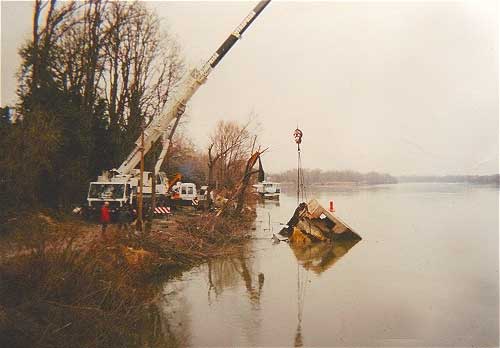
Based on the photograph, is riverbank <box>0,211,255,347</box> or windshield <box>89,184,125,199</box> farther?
windshield <box>89,184,125,199</box>

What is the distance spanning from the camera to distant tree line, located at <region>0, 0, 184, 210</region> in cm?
1625

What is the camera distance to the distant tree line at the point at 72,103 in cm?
1625

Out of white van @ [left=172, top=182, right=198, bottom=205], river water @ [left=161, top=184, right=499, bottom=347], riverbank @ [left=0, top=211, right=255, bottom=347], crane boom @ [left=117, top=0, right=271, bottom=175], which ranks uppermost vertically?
crane boom @ [left=117, top=0, right=271, bottom=175]

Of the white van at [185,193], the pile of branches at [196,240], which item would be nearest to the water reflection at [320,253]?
the pile of branches at [196,240]

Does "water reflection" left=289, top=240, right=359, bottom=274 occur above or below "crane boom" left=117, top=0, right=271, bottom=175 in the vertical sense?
below

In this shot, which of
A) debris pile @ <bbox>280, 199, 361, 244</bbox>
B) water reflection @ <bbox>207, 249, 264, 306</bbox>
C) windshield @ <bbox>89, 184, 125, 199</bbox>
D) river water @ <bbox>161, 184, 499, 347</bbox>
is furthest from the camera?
debris pile @ <bbox>280, 199, 361, 244</bbox>

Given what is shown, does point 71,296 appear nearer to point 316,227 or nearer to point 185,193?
point 316,227

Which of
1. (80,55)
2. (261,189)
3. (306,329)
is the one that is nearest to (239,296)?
(306,329)

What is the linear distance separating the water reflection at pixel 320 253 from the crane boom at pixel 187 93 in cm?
819

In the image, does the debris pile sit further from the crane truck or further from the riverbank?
the riverbank

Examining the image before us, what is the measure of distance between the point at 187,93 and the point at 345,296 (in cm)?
1253

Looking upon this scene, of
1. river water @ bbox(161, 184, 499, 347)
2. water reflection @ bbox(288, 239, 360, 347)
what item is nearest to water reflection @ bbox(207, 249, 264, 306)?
river water @ bbox(161, 184, 499, 347)

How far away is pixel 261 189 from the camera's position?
59.2m

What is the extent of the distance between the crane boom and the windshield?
1.42 meters
